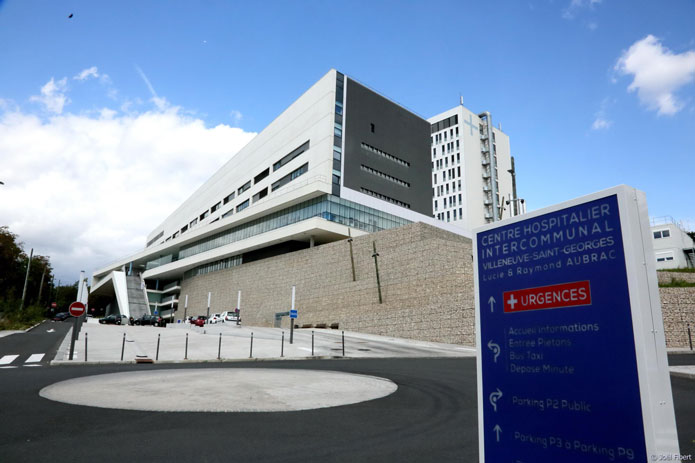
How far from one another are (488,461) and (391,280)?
35.8 meters

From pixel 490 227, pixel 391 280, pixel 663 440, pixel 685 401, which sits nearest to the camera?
pixel 663 440

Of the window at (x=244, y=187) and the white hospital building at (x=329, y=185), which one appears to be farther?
the window at (x=244, y=187)

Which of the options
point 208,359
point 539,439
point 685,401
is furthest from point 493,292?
point 208,359

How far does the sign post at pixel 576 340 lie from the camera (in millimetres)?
2676

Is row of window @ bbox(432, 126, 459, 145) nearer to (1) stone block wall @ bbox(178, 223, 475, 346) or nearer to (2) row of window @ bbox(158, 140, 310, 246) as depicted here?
(2) row of window @ bbox(158, 140, 310, 246)

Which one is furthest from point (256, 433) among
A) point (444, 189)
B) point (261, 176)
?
point (444, 189)

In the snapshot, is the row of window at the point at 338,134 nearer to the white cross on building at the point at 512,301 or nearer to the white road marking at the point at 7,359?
the white road marking at the point at 7,359

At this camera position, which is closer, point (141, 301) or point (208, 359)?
point (208, 359)

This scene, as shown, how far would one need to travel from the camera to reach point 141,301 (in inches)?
3334

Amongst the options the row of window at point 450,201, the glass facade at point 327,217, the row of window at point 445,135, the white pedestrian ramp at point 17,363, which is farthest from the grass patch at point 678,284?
the row of window at point 445,135

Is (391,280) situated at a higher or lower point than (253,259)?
lower

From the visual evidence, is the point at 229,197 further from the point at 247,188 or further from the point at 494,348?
the point at 494,348

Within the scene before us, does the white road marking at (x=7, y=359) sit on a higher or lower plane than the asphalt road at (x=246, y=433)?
lower

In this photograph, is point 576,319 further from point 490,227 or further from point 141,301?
point 141,301
